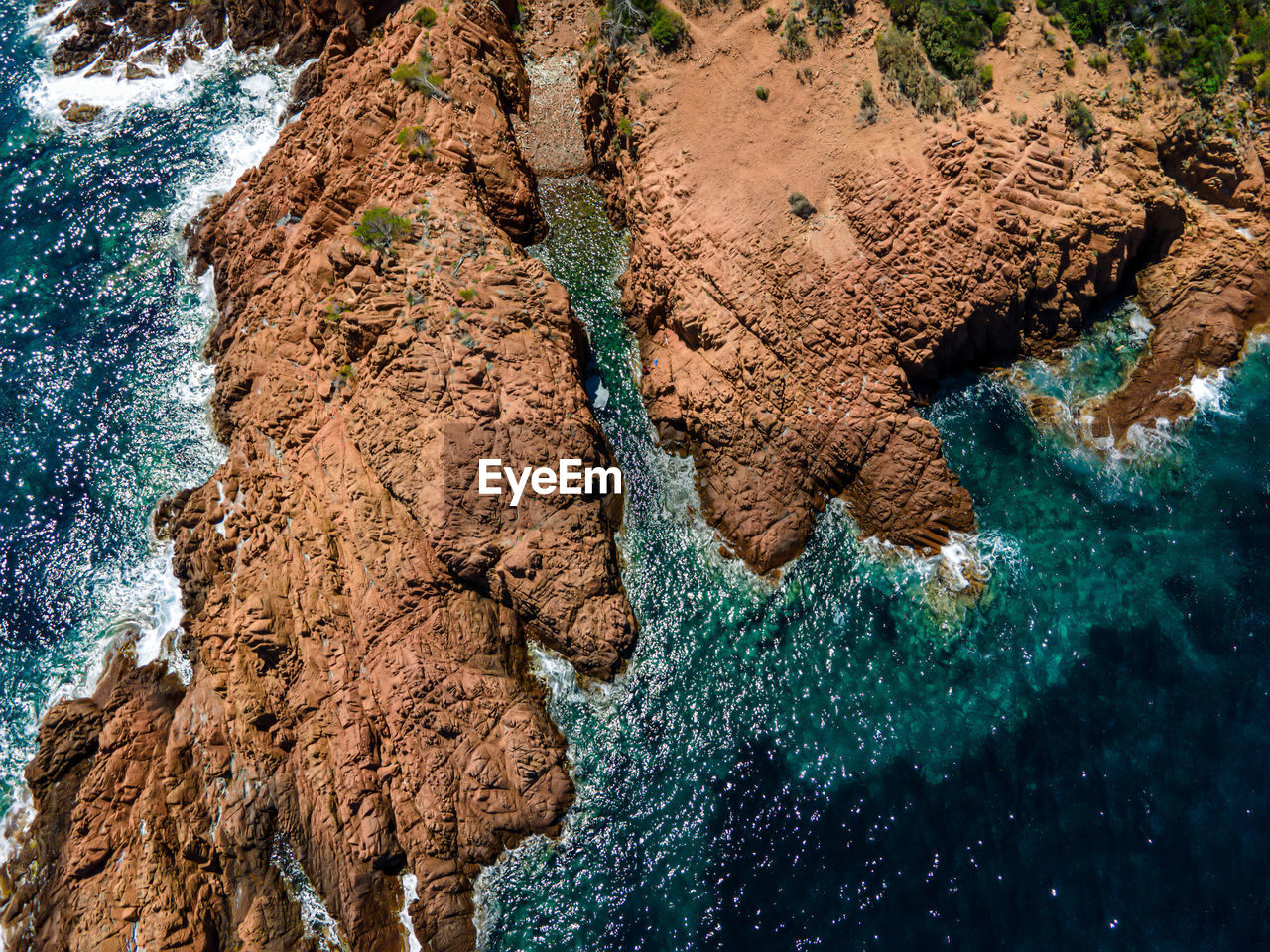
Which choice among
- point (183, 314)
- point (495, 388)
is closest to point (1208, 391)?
point (495, 388)

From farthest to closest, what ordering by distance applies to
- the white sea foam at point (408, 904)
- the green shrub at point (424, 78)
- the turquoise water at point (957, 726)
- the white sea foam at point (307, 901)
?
the green shrub at point (424, 78) < the white sea foam at point (307, 901) < the white sea foam at point (408, 904) < the turquoise water at point (957, 726)

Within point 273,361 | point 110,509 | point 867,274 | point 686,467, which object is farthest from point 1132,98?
point 110,509

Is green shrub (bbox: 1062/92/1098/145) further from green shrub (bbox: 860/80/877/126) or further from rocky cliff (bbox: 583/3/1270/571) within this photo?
green shrub (bbox: 860/80/877/126)

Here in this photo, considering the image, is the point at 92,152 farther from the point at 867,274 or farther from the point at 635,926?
the point at 635,926

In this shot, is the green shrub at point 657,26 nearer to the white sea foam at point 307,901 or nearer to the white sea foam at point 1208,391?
the white sea foam at point 1208,391

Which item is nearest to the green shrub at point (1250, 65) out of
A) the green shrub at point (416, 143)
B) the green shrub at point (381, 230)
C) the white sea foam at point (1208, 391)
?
the white sea foam at point (1208, 391)

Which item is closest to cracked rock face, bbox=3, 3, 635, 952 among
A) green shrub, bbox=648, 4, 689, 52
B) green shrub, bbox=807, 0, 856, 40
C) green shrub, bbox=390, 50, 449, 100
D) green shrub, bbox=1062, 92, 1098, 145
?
green shrub, bbox=390, 50, 449, 100
